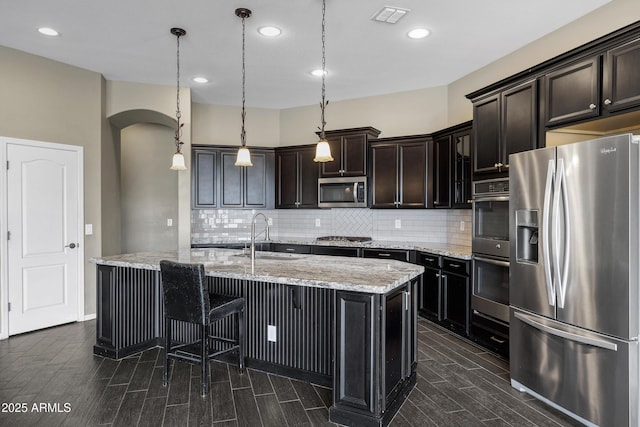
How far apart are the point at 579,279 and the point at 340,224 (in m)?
3.90

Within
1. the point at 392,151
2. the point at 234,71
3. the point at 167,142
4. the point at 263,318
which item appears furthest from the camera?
the point at 167,142

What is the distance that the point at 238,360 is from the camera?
3375mm

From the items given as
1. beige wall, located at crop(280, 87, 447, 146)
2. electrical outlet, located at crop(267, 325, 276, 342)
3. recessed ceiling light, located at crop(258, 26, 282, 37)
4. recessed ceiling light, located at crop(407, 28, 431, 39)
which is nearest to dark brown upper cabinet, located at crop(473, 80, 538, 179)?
recessed ceiling light, located at crop(407, 28, 431, 39)

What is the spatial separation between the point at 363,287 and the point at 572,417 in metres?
1.65

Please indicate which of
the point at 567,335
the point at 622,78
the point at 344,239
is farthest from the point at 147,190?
the point at 622,78

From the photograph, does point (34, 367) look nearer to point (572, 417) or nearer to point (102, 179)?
point (102, 179)

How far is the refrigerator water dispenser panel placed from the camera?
9.50ft

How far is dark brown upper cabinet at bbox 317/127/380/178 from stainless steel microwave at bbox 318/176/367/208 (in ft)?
0.31

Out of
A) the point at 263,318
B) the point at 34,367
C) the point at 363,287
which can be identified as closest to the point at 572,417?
the point at 363,287

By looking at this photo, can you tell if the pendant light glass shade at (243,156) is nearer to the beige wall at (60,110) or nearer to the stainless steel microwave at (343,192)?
the stainless steel microwave at (343,192)

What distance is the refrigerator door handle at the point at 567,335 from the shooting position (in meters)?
2.31

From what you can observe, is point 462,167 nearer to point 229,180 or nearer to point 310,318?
point 310,318

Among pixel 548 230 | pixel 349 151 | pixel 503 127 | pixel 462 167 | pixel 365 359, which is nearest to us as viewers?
pixel 365 359

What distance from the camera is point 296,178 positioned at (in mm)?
6109
